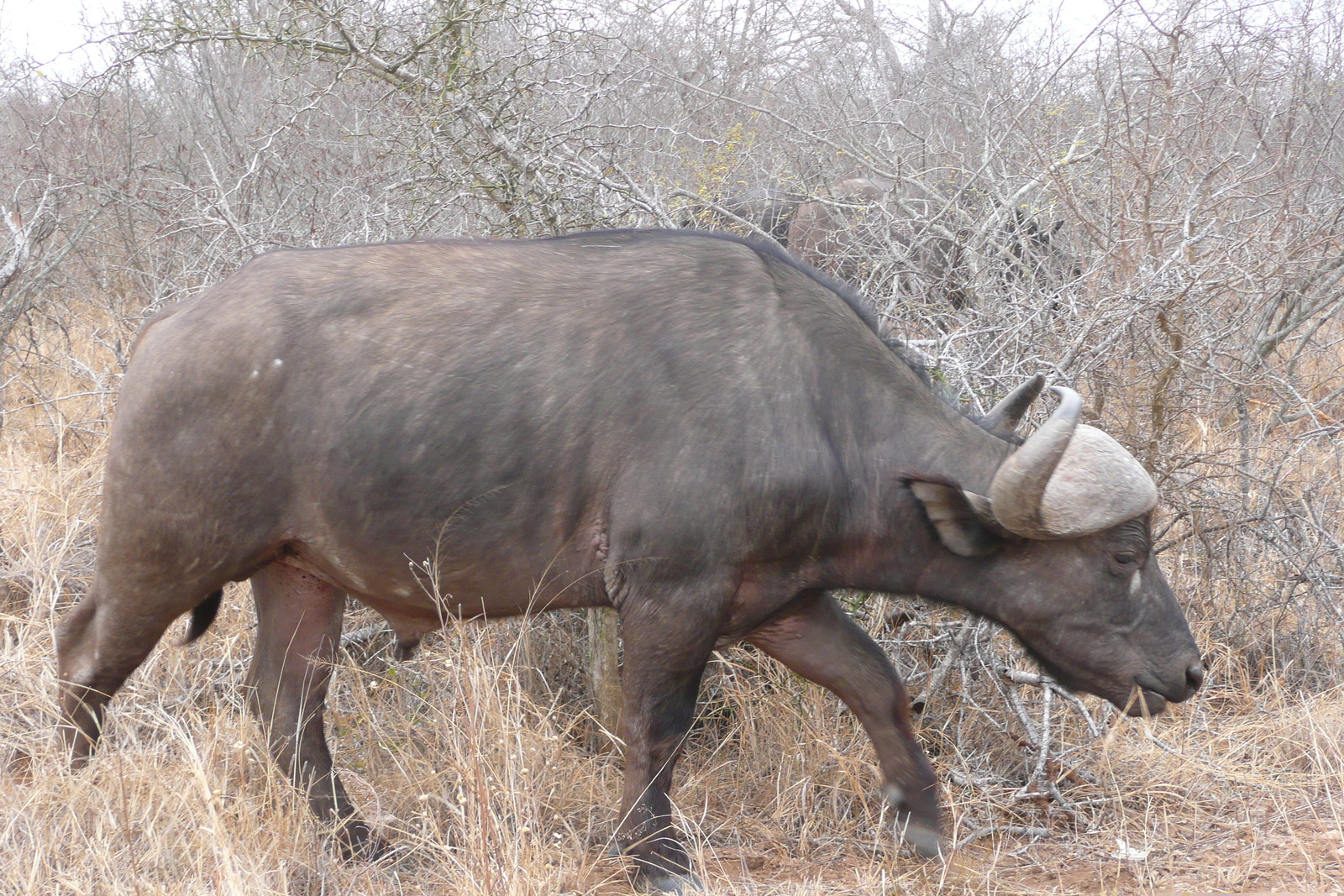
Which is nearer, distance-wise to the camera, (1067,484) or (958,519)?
(1067,484)

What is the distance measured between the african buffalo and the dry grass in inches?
13.8

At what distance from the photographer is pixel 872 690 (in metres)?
3.86

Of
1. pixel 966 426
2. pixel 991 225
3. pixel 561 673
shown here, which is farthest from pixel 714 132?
pixel 966 426

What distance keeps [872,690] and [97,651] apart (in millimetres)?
2540

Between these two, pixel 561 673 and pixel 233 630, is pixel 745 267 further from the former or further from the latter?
pixel 233 630

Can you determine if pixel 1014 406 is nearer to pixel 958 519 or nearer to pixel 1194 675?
pixel 958 519

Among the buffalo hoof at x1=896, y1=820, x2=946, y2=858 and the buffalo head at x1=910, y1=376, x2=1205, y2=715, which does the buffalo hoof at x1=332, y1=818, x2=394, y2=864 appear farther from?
the buffalo head at x1=910, y1=376, x2=1205, y2=715

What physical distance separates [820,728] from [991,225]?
2.60 metres

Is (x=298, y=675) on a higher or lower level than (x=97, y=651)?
lower

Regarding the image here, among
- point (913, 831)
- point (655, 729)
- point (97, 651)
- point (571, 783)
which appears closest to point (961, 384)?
point (913, 831)

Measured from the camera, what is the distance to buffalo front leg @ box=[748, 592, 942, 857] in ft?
12.7

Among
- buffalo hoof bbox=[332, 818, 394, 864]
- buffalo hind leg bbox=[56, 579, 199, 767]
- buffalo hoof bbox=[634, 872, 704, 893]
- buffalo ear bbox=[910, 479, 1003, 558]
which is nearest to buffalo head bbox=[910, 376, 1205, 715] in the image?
buffalo ear bbox=[910, 479, 1003, 558]

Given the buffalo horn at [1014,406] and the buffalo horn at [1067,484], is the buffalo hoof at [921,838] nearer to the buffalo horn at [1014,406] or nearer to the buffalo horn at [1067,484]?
the buffalo horn at [1067,484]

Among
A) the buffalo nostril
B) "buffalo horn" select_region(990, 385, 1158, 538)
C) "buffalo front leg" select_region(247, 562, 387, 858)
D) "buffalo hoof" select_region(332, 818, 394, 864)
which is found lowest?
"buffalo hoof" select_region(332, 818, 394, 864)
